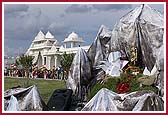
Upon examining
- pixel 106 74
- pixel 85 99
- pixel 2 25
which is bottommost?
pixel 85 99

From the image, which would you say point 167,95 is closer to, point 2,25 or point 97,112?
point 97,112

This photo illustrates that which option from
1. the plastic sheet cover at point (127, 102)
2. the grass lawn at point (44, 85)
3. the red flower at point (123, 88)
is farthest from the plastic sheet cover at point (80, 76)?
the plastic sheet cover at point (127, 102)

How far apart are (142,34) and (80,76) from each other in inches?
66.9

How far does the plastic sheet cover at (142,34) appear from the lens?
8.68 metres

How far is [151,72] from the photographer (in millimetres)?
8219

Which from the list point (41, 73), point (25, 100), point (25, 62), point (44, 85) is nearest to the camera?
point (25, 100)

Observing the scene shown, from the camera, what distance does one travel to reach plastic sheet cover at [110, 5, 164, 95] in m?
8.68

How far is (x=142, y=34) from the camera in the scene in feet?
29.5

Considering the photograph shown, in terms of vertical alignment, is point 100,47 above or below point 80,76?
above

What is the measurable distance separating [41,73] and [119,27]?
10.8 meters

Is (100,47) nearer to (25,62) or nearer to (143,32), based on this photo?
(143,32)

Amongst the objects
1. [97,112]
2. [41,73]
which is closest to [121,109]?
[97,112]

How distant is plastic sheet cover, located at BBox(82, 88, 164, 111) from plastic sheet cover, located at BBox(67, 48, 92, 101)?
2037mm

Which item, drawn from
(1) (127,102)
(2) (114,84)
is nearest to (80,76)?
(2) (114,84)
